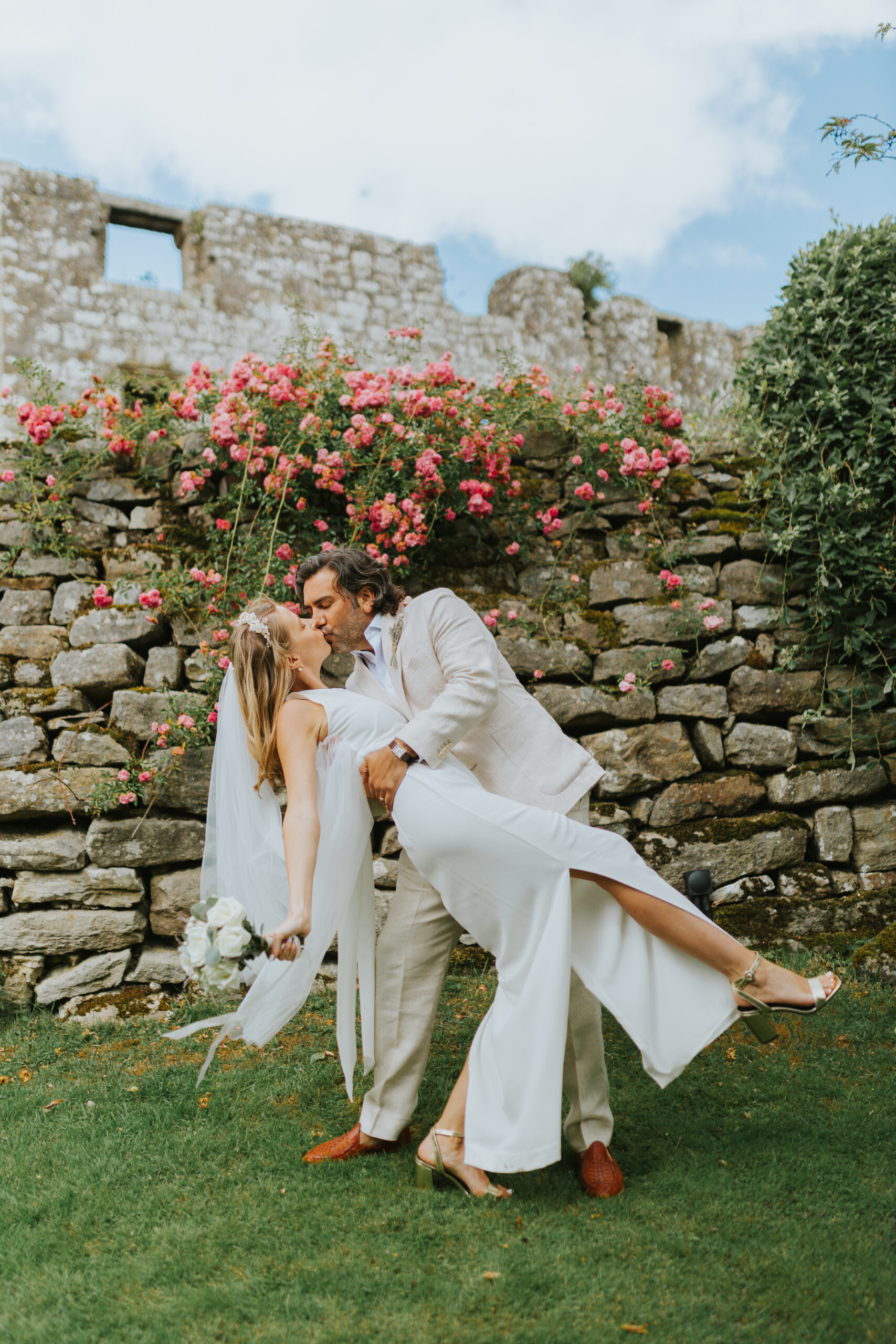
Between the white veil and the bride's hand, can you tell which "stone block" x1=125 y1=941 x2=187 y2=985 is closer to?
the white veil

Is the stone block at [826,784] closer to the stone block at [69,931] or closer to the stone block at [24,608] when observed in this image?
the stone block at [69,931]

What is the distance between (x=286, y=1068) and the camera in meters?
3.62

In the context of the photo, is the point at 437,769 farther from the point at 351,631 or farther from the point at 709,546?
the point at 709,546

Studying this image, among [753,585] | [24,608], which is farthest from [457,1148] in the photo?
[24,608]

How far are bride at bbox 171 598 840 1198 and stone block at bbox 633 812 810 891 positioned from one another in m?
1.73

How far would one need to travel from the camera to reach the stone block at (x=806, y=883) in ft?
15.4

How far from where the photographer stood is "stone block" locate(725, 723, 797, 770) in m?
4.87

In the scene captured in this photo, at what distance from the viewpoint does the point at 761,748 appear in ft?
16.0

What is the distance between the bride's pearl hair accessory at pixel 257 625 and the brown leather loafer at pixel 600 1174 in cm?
190

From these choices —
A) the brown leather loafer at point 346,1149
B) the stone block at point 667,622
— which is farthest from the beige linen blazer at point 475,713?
the stone block at point 667,622

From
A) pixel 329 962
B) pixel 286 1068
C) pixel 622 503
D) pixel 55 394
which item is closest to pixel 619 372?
Answer: pixel 622 503

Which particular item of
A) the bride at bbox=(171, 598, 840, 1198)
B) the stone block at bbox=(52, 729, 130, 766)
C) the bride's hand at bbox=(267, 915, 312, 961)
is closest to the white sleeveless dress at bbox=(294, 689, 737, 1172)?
the bride at bbox=(171, 598, 840, 1198)

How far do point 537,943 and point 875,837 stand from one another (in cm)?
283

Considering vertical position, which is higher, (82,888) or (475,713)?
(475,713)
